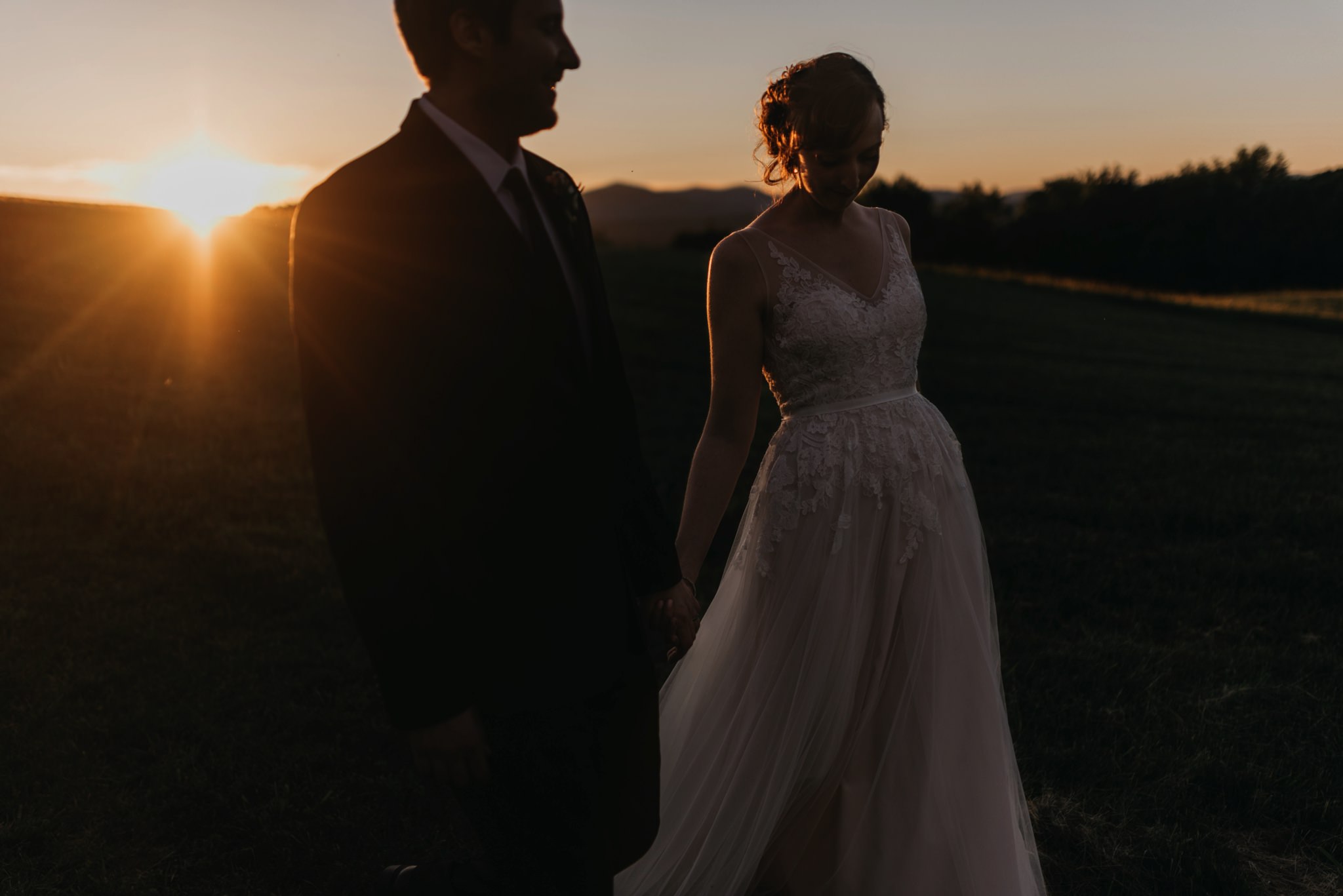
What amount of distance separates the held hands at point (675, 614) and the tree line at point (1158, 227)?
26.3m

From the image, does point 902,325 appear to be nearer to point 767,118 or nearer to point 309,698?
point 767,118

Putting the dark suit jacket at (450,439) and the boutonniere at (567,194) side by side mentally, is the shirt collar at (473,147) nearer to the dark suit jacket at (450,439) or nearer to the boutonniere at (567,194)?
the dark suit jacket at (450,439)

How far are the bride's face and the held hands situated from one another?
4.67 feet

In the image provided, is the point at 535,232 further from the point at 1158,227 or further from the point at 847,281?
the point at 1158,227

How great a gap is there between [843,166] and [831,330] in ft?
1.71

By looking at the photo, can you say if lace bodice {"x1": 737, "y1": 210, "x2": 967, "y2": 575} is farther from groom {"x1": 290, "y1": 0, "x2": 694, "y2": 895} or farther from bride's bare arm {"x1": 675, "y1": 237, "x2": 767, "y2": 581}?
groom {"x1": 290, "y1": 0, "x2": 694, "y2": 895}

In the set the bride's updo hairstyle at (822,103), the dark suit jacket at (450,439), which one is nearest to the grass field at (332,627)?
the dark suit jacket at (450,439)

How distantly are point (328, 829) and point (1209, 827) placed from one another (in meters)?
3.58

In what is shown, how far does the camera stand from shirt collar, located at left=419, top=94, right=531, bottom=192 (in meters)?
1.96

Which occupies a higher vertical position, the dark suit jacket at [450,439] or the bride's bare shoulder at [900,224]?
the bride's bare shoulder at [900,224]

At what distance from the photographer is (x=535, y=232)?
2014 mm

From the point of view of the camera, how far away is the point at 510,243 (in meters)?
1.94

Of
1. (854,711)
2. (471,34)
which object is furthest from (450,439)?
(854,711)

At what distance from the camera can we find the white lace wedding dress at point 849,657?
316cm
